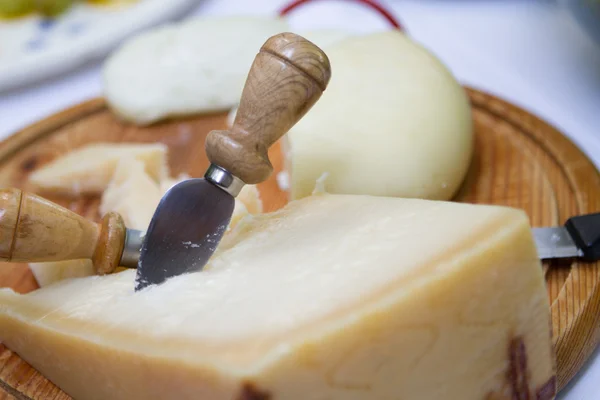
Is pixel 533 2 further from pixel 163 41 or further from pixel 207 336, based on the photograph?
pixel 207 336

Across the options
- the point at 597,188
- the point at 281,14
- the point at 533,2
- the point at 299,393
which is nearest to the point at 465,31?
the point at 533,2

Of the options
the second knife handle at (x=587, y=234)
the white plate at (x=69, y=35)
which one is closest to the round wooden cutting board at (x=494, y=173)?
the second knife handle at (x=587, y=234)

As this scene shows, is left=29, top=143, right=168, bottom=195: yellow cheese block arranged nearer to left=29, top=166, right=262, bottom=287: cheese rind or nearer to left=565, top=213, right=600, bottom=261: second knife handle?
left=29, top=166, right=262, bottom=287: cheese rind

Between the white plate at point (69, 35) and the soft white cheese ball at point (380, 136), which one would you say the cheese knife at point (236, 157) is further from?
the white plate at point (69, 35)

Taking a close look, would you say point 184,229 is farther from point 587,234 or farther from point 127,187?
point 587,234

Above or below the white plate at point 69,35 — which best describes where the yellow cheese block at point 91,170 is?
below

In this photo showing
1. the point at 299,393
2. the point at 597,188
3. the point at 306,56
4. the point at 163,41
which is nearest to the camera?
the point at 299,393

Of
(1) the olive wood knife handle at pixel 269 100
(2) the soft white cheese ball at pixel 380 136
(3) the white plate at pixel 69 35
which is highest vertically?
(1) the olive wood knife handle at pixel 269 100
